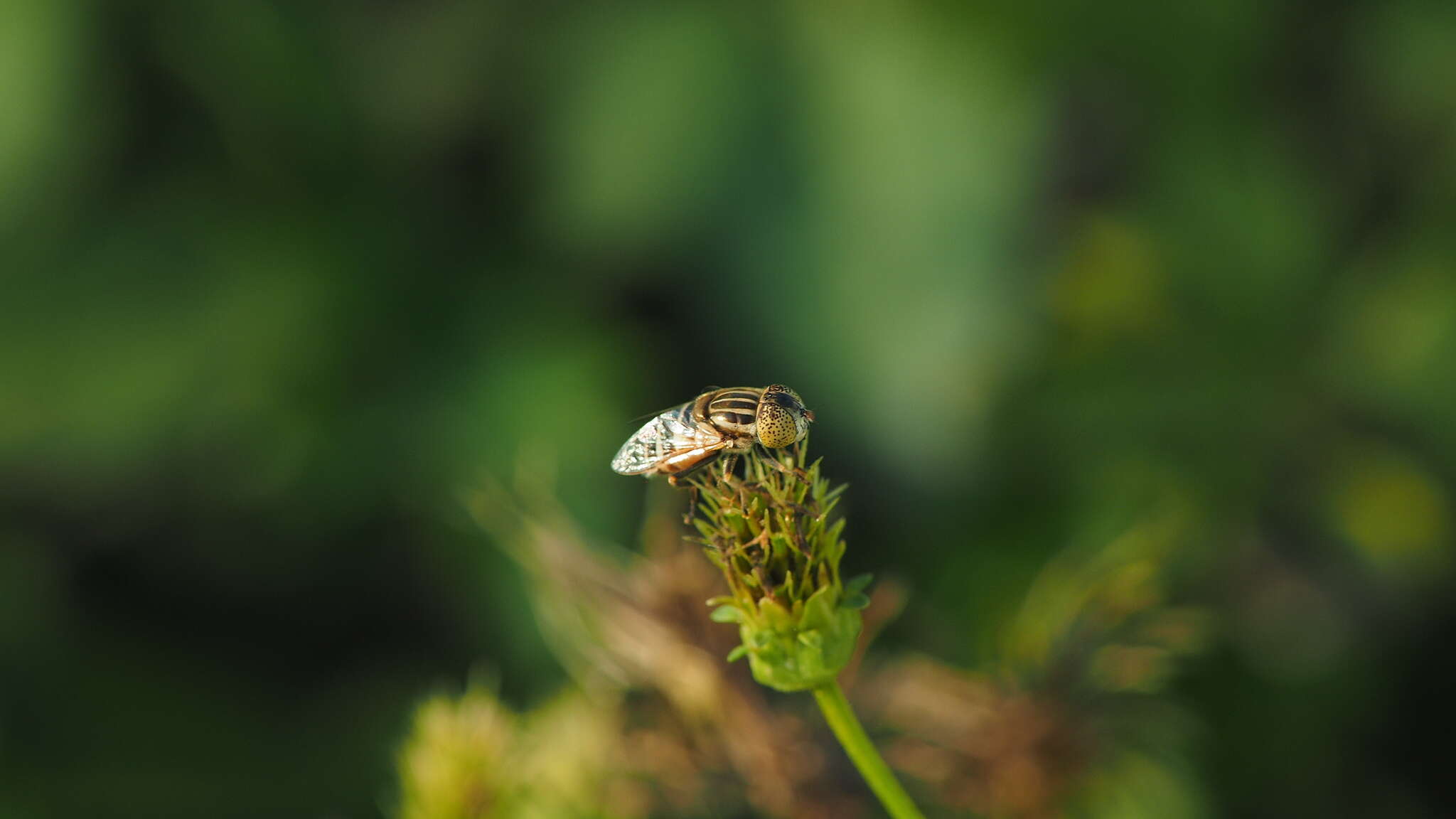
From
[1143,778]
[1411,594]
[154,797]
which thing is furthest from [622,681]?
[1411,594]

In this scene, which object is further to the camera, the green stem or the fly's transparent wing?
the fly's transparent wing

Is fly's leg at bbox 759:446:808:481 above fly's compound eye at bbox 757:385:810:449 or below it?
below

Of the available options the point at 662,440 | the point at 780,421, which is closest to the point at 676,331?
the point at 662,440

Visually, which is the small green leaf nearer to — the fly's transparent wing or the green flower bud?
the green flower bud

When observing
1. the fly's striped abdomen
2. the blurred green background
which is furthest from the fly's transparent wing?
the blurred green background

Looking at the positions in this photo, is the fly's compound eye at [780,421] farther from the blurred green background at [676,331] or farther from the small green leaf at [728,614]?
the blurred green background at [676,331]

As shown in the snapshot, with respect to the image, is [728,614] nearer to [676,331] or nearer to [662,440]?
[662,440]

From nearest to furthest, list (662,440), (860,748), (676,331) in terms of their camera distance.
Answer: (860,748)
(662,440)
(676,331)
